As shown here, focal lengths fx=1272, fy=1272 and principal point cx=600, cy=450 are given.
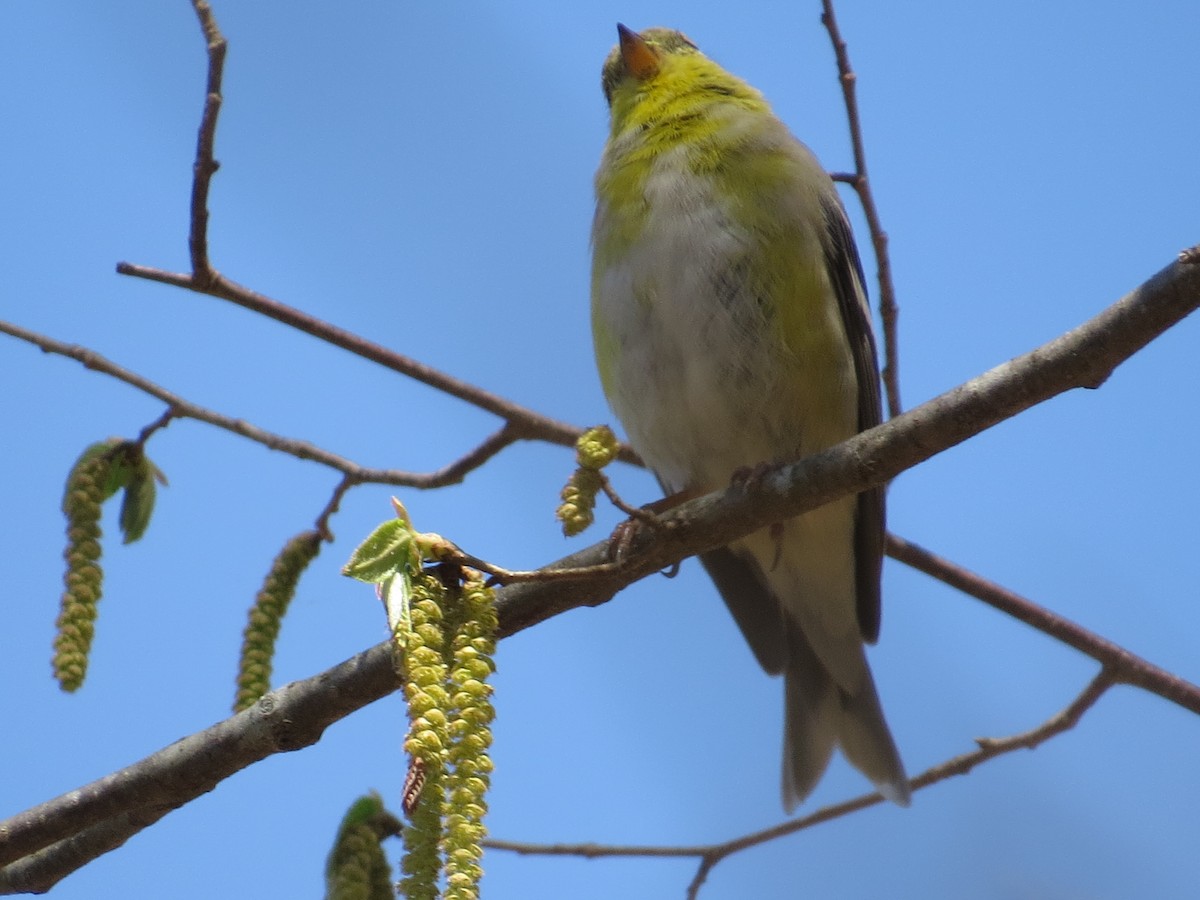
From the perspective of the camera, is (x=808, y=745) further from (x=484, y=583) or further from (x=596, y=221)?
(x=484, y=583)

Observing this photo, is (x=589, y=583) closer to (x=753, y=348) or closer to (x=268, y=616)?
(x=268, y=616)

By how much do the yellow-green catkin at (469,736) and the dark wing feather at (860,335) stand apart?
79.0 inches

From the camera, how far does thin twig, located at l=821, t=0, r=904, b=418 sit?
3162 millimetres

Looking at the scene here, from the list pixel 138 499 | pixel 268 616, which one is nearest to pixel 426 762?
pixel 268 616

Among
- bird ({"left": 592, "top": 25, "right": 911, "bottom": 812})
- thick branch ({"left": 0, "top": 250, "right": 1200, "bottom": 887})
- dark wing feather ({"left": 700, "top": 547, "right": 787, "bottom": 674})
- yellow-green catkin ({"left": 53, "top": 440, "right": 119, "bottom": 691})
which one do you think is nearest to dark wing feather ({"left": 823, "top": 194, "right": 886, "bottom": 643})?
bird ({"left": 592, "top": 25, "right": 911, "bottom": 812})

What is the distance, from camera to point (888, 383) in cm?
333

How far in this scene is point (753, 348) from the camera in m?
3.34

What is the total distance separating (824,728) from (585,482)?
7.45 feet

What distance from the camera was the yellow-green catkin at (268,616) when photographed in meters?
2.43

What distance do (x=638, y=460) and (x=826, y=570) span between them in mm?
712

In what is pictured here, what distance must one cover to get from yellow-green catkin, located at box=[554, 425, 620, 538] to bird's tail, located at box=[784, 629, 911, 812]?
207cm

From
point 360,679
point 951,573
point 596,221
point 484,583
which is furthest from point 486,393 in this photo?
point 484,583

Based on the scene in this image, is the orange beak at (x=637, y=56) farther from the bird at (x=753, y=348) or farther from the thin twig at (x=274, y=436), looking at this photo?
the thin twig at (x=274, y=436)

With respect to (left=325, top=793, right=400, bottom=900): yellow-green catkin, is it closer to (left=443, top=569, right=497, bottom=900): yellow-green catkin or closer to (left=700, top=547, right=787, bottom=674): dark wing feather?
(left=443, top=569, right=497, bottom=900): yellow-green catkin
